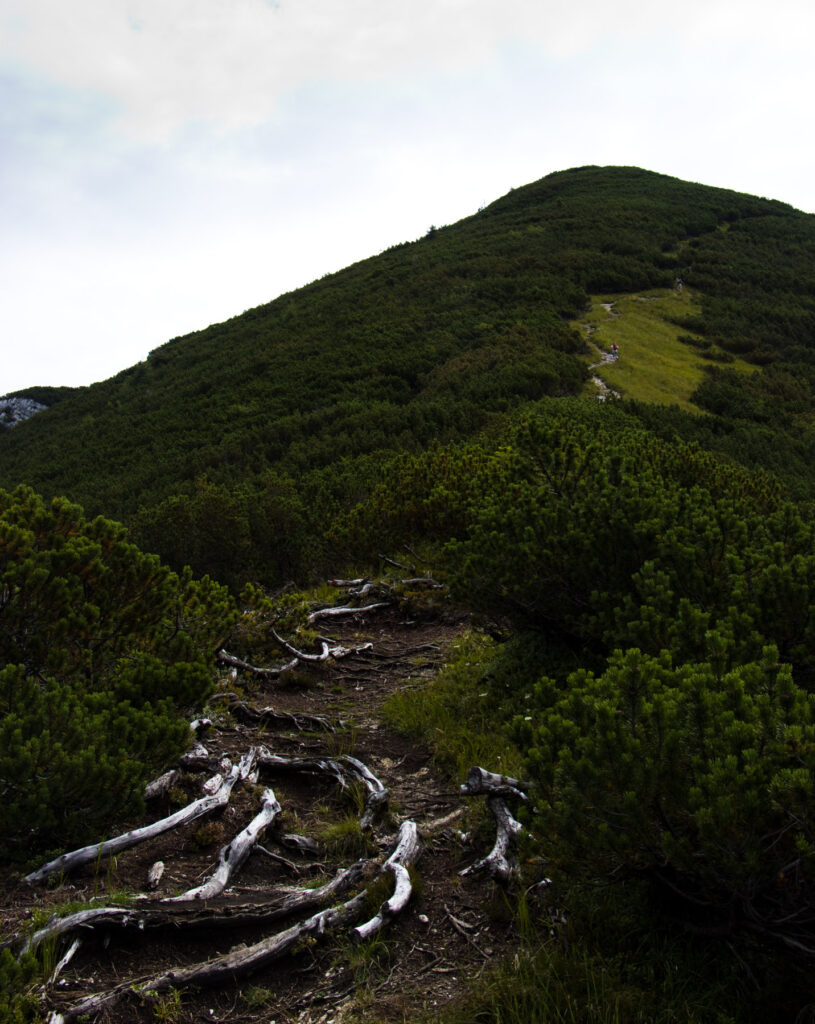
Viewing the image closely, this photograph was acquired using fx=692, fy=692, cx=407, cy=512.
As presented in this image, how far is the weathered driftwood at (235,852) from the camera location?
311 centimetres

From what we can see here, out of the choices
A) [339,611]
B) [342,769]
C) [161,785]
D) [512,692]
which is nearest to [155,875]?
[161,785]

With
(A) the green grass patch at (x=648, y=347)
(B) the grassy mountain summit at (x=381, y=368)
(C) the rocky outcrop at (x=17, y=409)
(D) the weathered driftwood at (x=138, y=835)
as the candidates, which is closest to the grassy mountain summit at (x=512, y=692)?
(D) the weathered driftwood at (x=138, y=835)

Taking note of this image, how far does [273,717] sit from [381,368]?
2125 centimetres

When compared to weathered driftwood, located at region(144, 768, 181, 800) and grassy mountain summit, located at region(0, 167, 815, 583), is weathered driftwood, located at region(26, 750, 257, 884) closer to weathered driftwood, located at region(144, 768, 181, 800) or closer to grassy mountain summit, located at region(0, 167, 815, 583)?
weathered driftwood, located at region(144, 768, 181, 800)

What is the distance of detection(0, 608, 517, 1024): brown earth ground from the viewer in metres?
2.55

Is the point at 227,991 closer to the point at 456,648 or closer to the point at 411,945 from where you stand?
the point at 411,945

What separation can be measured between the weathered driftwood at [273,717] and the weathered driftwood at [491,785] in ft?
6.77

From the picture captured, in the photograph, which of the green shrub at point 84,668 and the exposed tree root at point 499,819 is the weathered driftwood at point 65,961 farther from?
the exposed tree root at point 499,819

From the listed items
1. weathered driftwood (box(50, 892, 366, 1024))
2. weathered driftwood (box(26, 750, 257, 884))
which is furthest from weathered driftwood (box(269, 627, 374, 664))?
weathered driftwood (box(50, 892, 366, 1024))

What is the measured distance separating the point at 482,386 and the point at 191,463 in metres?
9.26

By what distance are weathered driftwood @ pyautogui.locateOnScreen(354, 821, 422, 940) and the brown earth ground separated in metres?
0.05

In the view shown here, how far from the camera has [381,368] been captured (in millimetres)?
25719

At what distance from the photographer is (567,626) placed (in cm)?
529

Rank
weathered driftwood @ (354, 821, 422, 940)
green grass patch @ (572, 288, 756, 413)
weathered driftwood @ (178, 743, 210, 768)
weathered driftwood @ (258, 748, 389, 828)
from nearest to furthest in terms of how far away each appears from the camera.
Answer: weathered driftwood @ (354, 821, 422, 940) < weathered driftwood @ (258, 748, 389, 828) < weathered driftwood @ (178, 743, 210, 768) < green grass patch @ (572, 288, 756, 413)
